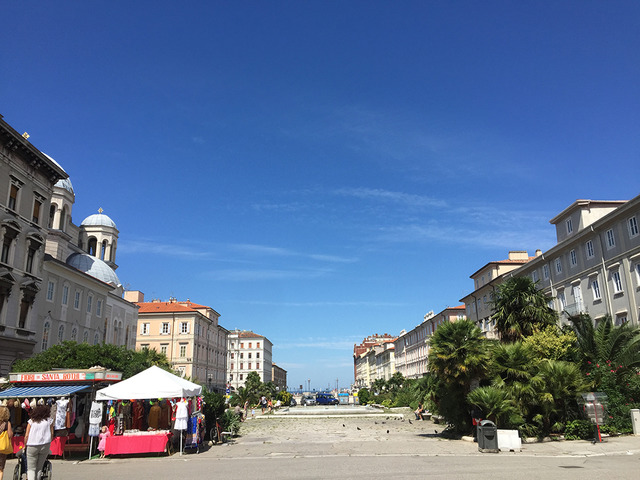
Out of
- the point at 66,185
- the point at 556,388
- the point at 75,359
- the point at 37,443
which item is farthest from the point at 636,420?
the point at 66,185

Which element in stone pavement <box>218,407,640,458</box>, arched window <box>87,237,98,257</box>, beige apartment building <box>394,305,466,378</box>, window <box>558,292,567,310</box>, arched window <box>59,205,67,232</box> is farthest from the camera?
beige apartment building <box>394,305,466,378</box>

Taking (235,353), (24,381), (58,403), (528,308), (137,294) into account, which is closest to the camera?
(58,403)

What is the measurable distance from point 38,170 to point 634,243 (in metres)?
38.1

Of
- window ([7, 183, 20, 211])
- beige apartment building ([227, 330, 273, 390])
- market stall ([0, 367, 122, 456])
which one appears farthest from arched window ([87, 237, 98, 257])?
beige apartment building ([227, 330, 273, 390])

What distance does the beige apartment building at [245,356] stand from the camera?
134250mm

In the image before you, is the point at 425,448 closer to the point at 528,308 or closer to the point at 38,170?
the point at 528,308

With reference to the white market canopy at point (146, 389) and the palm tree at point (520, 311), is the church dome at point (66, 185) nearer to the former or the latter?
the white market canopy at point (146, 389)

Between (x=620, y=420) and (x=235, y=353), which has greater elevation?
(x=235, y=353)

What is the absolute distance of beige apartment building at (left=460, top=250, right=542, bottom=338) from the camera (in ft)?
178

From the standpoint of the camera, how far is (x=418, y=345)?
89125 millimetres

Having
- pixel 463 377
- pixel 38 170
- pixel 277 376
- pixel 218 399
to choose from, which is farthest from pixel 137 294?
pixel 277 376

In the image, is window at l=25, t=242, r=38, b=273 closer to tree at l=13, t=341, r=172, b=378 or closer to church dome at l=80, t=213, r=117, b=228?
tree at l=13, t=341, r=172, b=378

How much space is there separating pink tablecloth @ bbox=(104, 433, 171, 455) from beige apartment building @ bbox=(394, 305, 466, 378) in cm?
5989

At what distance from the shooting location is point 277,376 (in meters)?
185
